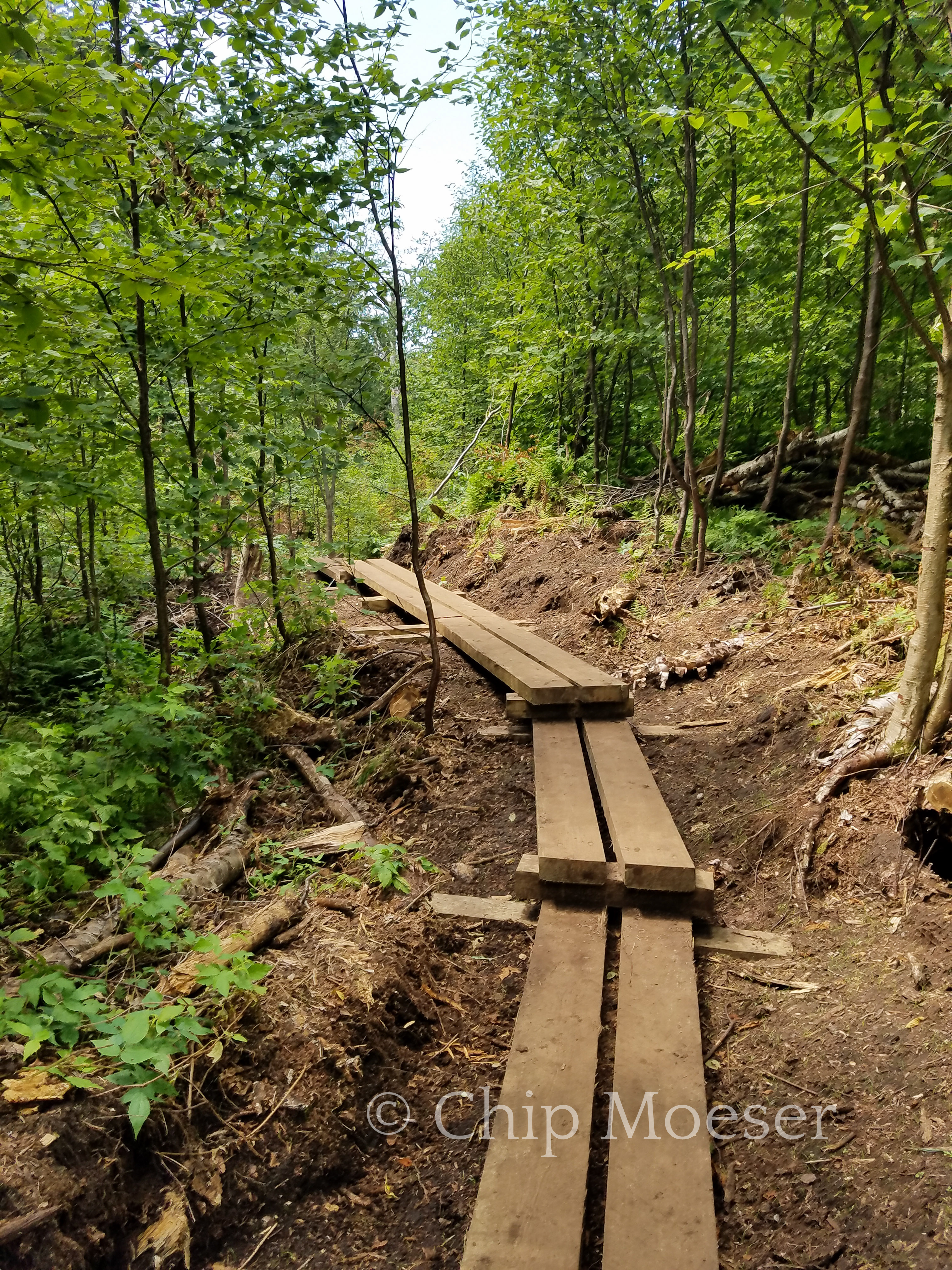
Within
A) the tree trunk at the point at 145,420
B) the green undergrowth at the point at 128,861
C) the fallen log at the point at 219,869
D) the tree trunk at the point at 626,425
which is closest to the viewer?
the green undergrowth at the point at 128,861

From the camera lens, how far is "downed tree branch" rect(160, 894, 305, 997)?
7.73 feet

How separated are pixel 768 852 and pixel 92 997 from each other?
9.75ft

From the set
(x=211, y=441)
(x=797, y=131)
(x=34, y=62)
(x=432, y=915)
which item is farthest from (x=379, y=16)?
(x=432, y=915)

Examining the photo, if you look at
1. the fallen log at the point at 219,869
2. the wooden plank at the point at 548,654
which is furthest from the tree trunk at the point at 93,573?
the wooden plank at the point at 548,654

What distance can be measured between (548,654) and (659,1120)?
4161 millimetres

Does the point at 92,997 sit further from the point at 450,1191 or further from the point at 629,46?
the point at 629,46

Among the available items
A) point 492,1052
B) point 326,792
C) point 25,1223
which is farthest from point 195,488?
point 25,1223

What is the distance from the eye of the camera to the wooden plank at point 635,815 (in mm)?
3082

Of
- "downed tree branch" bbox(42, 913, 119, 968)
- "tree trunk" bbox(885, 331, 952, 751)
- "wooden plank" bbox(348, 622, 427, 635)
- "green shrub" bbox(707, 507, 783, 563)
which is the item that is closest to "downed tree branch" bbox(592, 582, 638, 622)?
"green shrub" bbox(707, 507, 783, 563)

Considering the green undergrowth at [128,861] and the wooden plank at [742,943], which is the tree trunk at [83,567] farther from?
the wooden plank at [742,943]

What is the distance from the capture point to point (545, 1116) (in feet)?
7.02

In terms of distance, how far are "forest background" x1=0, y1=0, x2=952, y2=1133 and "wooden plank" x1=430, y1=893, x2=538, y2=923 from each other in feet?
3.86

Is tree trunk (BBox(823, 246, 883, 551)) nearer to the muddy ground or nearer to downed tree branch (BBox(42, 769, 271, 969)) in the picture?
the muddy ground

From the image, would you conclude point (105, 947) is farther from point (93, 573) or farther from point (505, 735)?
point (93, 573)
